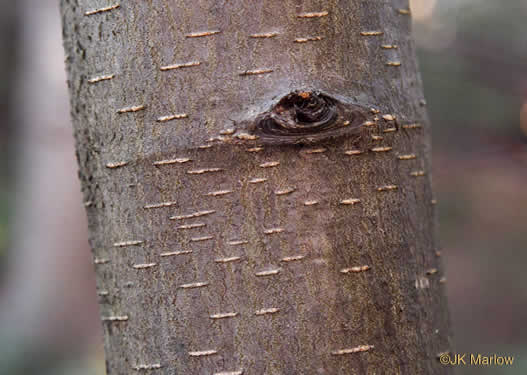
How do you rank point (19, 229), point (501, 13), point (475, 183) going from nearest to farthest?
point (501, 13) → point (475, 183) → point (19, 229)

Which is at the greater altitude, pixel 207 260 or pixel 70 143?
pixel 70 143

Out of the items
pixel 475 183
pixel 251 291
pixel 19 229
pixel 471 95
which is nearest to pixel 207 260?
pixel 251 291

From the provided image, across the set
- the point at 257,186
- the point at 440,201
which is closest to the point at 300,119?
the point at 257,186

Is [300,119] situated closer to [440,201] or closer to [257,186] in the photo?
[257,186]

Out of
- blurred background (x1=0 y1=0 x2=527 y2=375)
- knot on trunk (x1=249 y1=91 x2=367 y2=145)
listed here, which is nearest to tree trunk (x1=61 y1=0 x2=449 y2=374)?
knot on trunk (x1=249 y1=91 x2=367 y2=145)

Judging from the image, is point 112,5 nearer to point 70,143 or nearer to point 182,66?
point 182,66

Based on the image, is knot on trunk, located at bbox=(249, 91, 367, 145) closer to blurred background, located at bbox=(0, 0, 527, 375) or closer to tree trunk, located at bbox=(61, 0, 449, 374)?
tree trunk, located at bbox=(61, 0, 449, 374)

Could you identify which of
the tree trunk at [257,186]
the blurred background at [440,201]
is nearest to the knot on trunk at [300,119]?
the tree trunk at [257,186]
